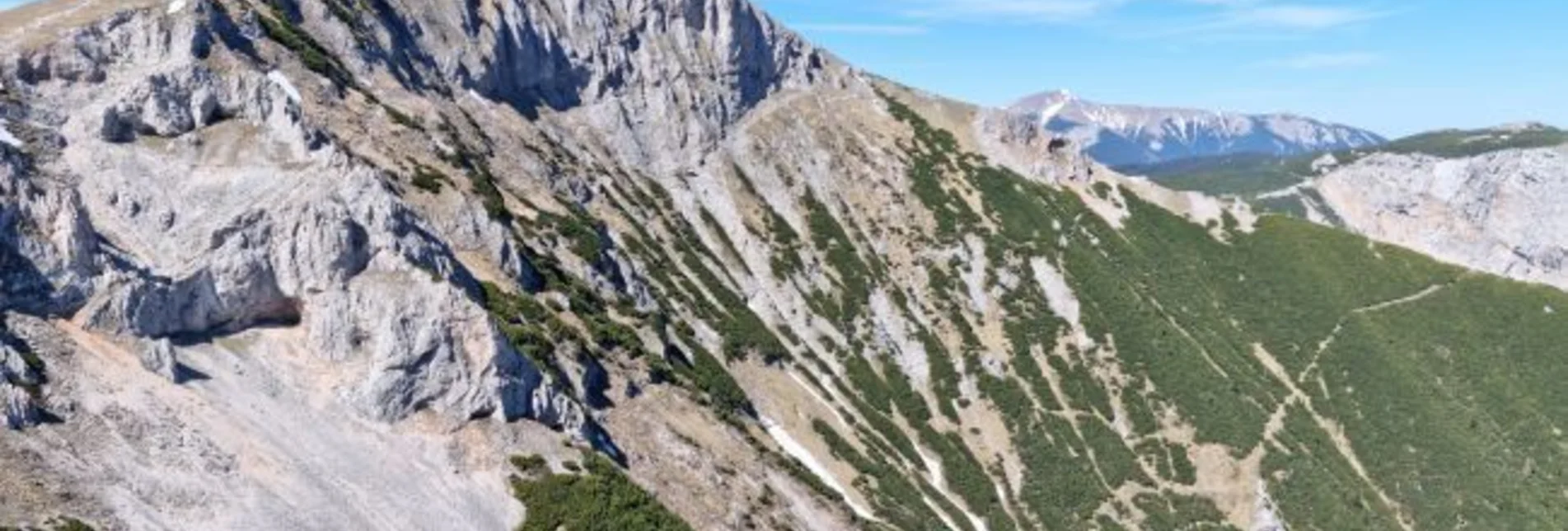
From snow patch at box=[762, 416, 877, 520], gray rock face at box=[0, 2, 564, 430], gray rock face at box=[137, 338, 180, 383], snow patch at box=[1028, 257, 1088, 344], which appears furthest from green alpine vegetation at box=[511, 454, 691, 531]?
snow patch at box=[1028, 257, 1088, 344]

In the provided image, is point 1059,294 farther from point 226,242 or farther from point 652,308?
point 226,242

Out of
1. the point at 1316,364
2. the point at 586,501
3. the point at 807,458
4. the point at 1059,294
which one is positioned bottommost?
the point at 1316,364

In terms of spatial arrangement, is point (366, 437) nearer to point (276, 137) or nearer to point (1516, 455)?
point (276, 137)

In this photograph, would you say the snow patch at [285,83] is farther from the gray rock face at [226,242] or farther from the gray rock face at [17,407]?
the gray rock face at [17,407]

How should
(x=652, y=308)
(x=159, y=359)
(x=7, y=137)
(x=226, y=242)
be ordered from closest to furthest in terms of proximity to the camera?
(x=159, y=359), (x=226, y=242), (x=7, y=137), (x=652, y=308)

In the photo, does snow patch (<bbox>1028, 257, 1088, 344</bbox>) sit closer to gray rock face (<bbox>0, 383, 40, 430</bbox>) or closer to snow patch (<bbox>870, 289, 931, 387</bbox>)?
snow patch (<bbox>870, 289, 931, 387</bbox>)

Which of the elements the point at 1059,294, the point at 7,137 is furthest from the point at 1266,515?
the point at 7,137

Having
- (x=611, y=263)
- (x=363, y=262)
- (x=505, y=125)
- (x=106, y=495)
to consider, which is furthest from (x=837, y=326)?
(x=106, y=495)
